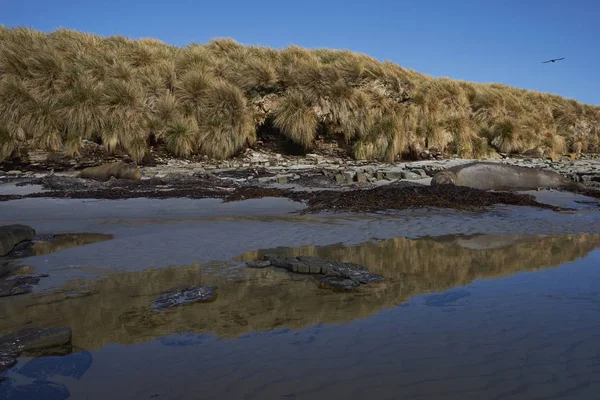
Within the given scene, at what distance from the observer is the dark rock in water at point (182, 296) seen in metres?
3.78

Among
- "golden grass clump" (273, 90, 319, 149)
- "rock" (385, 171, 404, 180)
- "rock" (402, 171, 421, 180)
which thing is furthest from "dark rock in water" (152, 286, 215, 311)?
"golden grass clump" (273, 90, 319, 149)

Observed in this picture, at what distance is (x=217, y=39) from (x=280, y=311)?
19655 mm

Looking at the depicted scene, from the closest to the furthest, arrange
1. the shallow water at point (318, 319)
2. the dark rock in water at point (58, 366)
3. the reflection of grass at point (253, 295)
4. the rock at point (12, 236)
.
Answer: the shallow water at point (318, 319) < the dark rock in water at point (58, 366) < the reflection of grass at point (253, 295) < the rock at point (12, 236)

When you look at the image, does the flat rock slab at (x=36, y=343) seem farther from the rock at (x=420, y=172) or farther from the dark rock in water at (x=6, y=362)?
the rock at (x=420, y=172)

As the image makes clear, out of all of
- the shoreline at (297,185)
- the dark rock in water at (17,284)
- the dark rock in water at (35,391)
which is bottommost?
the dark rock in water at (35,391)

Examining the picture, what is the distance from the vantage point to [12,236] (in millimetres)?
5629

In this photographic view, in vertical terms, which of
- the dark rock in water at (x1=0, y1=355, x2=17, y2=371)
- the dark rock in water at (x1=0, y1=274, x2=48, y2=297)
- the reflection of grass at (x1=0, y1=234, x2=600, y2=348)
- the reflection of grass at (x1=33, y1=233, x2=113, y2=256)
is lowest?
the dark rock in water at (x1=0, y1=355, x2=17, y2=371)

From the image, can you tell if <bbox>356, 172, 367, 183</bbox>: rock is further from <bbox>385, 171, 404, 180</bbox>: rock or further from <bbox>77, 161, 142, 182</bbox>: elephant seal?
<bbox>77, 161, 142, 182</bbox>: elephant seal

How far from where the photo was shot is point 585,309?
3.66m

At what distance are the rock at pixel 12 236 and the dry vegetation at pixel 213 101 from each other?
7990mm

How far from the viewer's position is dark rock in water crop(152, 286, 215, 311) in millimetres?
3783

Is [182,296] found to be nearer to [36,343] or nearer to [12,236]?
[36,343]

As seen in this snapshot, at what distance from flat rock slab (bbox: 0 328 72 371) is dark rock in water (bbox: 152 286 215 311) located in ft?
2.53

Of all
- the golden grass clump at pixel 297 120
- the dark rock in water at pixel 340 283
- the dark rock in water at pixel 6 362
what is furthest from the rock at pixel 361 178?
the dark rock in water at pixel 6 362
